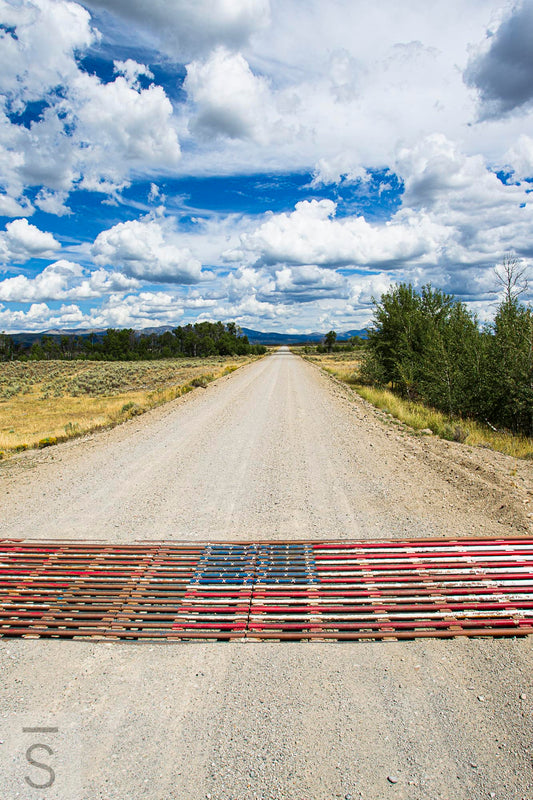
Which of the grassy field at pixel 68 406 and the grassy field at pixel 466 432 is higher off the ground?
the grassy field at pixel 466 432

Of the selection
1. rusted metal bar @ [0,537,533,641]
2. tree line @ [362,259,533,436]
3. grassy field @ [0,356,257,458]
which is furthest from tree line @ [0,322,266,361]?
rusted metal bar @ [0,537,533,641]

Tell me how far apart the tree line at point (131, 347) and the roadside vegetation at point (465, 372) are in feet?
300

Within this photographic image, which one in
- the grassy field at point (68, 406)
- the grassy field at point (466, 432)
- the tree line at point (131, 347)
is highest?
the tree line at point (131, 347)

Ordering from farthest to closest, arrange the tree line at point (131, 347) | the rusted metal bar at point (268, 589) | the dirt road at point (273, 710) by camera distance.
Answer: the tree line at point (131, 347) < the rusted metal bar at point (268, 589) < the dirt road at point (273, 710)

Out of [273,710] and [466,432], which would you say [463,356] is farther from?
[273,710]

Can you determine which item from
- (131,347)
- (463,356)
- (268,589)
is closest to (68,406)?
(463,356)

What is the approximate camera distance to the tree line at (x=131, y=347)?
10500 centimetres

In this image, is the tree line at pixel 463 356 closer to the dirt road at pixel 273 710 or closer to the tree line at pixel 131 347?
the dirt road at pixel 273 710

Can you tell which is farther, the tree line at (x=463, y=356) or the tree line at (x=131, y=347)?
the tree line at (x=131, y=347)

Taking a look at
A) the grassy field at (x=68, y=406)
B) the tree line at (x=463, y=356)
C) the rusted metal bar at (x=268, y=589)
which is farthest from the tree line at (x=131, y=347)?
the rusted metal bar at (x=268, y=589)

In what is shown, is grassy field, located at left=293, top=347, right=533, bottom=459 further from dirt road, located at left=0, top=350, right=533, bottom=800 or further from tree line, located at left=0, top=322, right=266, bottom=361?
tree line, located at left=0, top=322, right=266, bottom=361

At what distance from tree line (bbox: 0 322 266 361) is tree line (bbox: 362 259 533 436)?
90747 millimetres

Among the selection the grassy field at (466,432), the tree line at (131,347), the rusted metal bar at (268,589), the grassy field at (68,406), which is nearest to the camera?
the rusted metal bar at (268,589)

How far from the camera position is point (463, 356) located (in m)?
14.2
